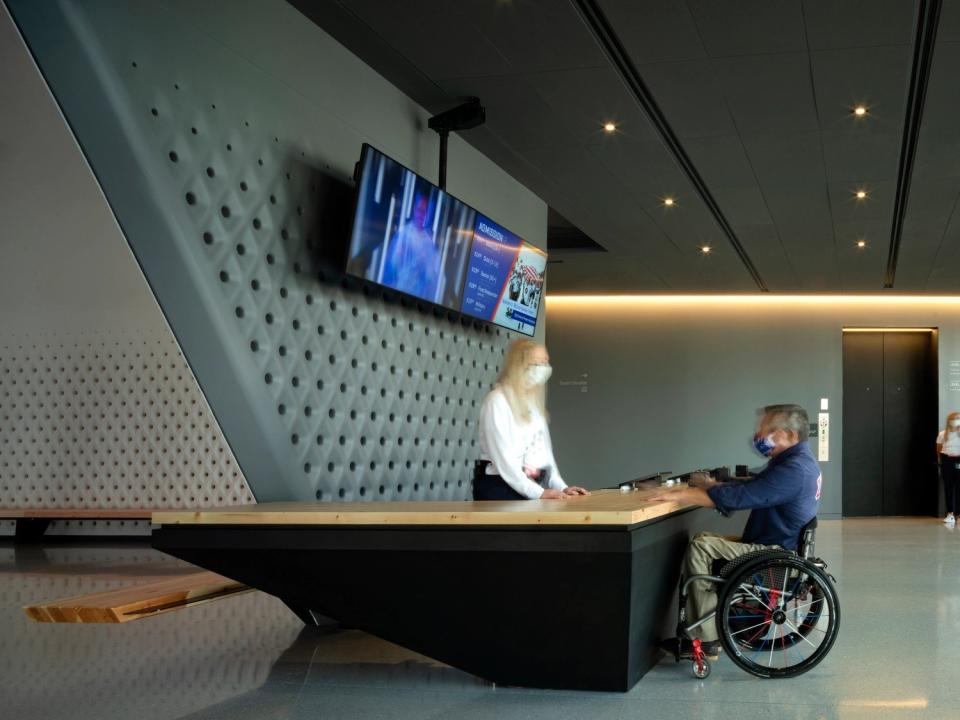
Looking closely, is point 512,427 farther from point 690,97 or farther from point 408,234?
point 690,97

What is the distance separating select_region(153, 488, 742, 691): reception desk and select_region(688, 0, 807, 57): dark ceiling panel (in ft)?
9.01

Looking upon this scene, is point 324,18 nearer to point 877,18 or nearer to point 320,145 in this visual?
point 320,145

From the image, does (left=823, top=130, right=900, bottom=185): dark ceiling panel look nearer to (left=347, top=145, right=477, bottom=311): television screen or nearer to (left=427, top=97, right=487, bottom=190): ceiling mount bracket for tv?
(left=427, top=97, right=487, bottom=190): ceiling mount bracket for tv

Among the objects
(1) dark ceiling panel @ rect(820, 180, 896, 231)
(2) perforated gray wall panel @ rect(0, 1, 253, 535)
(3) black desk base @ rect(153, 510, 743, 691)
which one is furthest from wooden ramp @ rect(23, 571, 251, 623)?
(1) dark ceiling panel @ rect(820, 180, 896, 231)

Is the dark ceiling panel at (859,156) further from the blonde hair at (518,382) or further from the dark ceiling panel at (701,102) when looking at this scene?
the blonde hair at (518,382)

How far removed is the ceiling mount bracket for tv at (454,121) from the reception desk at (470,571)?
3557 millimetres

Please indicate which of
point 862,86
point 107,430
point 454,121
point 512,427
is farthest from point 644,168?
point 107,430

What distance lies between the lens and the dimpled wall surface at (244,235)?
3.88 m

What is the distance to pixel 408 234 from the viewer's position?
5.92 meters

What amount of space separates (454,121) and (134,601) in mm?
4229

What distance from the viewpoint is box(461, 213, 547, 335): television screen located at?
281 inches

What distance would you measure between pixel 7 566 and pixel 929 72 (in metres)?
6.87

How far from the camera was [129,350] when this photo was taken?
920 centimetres

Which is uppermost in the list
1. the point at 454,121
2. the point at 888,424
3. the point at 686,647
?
the point at 454,121
